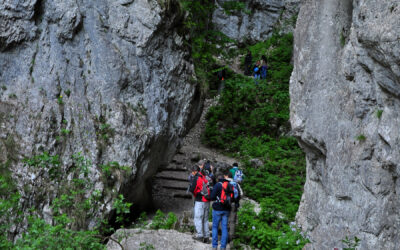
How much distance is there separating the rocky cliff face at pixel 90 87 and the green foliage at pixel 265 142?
3.61m

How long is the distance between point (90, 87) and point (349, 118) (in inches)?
268

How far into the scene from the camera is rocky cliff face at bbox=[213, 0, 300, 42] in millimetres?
26562

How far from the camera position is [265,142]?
59.9 feet

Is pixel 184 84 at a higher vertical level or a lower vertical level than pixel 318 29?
lower

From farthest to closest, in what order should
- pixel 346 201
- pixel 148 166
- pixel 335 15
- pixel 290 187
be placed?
pixel 290 187, pixel 148 166, pixel 335 15, pixel 346 201

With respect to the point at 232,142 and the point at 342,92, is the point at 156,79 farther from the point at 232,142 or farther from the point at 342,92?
the point at 232,142

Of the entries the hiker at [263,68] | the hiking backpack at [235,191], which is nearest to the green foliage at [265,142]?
the hiker at [263,68]

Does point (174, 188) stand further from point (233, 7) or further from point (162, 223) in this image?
point (233, 7)

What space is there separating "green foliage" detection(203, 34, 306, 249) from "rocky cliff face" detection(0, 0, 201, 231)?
11.8 ft

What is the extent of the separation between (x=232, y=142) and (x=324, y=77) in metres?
10.6

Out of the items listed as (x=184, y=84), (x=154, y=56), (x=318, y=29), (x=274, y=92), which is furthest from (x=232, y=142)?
(x=318, y=29)

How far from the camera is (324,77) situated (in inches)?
332

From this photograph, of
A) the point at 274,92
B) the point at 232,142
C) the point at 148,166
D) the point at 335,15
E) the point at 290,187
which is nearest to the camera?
the point at 335,15

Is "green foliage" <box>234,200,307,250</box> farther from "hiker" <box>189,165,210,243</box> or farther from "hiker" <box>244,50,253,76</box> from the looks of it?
"hiker" <box>244,50,253,76</box>
